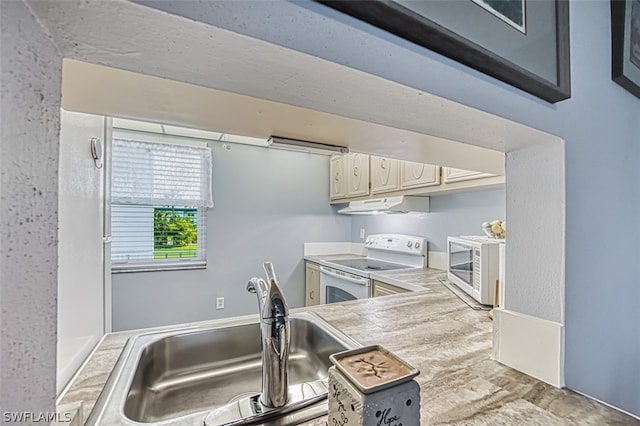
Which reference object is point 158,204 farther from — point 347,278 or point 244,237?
point 347,278

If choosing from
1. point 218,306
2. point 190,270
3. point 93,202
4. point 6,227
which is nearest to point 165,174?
point 190,270

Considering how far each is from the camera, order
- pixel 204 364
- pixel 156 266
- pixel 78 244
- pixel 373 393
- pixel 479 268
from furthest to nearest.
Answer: pixel 156 266, pixel 479 268, pixel 204 364, pixel 78 244, pixel 373 393

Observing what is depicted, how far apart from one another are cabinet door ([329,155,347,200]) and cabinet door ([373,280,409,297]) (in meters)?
1.28

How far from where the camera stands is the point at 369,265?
8.95ft

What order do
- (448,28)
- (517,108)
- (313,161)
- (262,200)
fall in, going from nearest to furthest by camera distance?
(448,28)
(517,108)
(262,200)
(313,161)

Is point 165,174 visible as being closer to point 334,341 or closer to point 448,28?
point 334,341

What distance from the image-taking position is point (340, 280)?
2525 mm

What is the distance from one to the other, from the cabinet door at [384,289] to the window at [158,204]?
Answer: 1800 mm

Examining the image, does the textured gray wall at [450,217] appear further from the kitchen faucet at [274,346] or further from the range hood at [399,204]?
the kitchen faucet at [274,346]

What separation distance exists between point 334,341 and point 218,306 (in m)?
2.33

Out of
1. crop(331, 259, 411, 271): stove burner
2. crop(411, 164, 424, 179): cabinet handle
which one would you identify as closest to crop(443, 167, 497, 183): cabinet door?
crop(411, 164, 424, 179): cabinet handle

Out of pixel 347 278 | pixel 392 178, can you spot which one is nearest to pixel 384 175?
pixel 392 178

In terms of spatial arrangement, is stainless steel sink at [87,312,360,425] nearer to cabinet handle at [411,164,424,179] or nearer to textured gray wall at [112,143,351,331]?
cabinet handle at [411,164,424,179]

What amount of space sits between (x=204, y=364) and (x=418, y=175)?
1.80 metres
